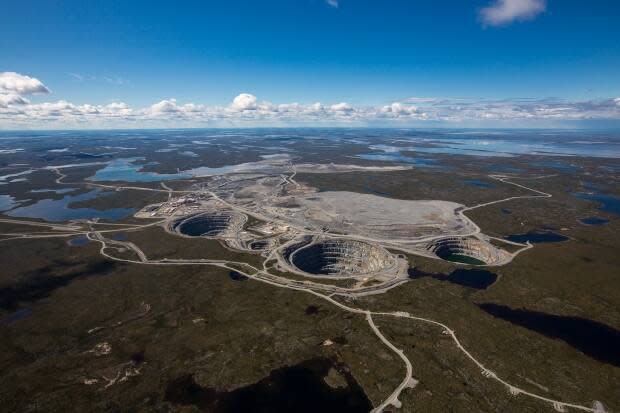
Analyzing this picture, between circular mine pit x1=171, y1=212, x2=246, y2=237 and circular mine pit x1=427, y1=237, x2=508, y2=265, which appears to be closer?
circular mine pit x1=427, y1=237, x2=508, y2=265

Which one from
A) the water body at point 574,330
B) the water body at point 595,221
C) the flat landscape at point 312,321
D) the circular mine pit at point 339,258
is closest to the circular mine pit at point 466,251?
the flat landscape at point 312,321

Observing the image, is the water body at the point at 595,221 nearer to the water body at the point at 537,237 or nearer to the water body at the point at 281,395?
the water body at the point at 537,237

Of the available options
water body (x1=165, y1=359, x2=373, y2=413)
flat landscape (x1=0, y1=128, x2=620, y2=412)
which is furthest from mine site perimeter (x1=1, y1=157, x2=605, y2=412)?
water body (x1=165, y1=359, x2=373, y2=413)

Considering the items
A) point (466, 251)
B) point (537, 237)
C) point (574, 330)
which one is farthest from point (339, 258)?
point (537, 237)

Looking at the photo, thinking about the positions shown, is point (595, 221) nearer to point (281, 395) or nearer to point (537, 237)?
point (537, 237)

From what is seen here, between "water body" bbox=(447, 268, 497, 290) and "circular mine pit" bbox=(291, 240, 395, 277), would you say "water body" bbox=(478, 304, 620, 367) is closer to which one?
"water body" bbox=(447, 268, 497, 290)

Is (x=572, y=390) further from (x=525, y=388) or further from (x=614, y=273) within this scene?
(x=614, y=273)

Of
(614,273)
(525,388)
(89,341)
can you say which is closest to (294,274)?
(89,341)
